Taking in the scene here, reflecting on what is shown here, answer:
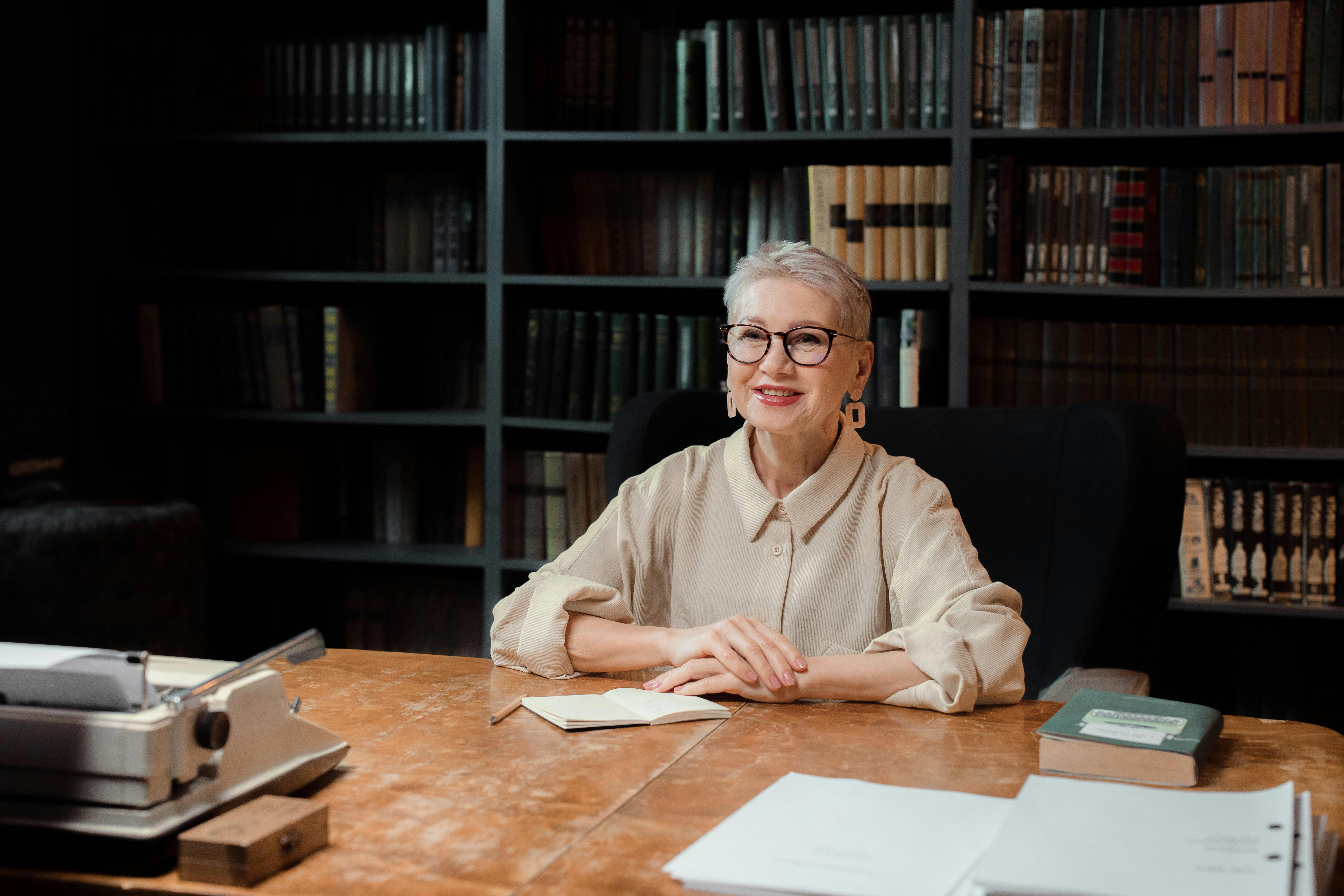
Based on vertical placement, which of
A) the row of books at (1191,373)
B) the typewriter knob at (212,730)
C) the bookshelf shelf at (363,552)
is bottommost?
the bookshelf shelf at (363,552)

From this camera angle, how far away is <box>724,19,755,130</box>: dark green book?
276 centimetres

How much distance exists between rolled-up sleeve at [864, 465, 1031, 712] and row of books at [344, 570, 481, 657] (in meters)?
1.77

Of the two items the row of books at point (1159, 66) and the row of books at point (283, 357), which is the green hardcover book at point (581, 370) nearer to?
the row of books at point (283, 357)

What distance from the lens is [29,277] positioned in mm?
3010

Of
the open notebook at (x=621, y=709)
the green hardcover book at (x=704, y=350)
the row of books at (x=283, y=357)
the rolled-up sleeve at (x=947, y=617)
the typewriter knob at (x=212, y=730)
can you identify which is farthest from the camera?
the row of books at (x=283, y=357)

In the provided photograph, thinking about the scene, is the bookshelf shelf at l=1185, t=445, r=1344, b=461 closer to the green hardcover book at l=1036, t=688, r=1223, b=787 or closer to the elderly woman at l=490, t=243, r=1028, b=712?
the elderly woman at l=490, t=243, r=1028, b=712

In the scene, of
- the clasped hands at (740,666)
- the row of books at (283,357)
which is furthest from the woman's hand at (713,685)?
the row of books at (283,357)

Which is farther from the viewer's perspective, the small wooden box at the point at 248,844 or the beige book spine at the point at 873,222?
the beige book spine at the point at 873,222

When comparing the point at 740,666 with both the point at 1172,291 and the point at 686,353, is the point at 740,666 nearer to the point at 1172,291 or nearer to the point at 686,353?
the point at 686,353

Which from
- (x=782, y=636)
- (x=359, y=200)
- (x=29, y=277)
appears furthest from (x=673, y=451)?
(x=29, y=277)

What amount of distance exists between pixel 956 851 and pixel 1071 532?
1029mm

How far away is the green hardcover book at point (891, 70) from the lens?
2697mm

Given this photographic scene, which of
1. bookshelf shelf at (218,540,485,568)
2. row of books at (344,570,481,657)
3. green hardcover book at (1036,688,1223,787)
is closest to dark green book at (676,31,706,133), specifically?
bookshelf shelf at (218,540,485,568)

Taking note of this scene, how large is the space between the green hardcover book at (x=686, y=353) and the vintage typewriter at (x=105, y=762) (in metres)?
2.02
